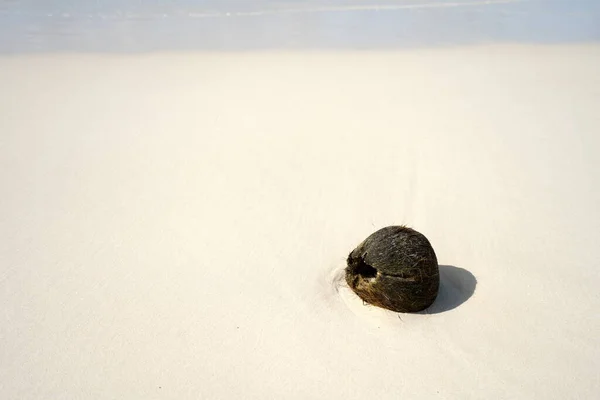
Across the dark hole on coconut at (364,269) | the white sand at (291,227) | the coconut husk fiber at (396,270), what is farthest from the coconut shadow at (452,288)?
the dark hole on coconut at (364,269)

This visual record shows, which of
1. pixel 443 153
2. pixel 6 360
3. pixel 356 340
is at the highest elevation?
pixel 443 153

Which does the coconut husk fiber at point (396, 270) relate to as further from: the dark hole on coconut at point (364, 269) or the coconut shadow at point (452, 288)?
the coconut shadow at point (452, 288)

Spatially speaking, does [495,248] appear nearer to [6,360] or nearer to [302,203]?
[302,203]

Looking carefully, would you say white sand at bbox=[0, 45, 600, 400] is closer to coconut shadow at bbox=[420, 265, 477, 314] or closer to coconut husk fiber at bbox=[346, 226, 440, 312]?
coconut shadow at bbox=[420, 265, 477, 314]

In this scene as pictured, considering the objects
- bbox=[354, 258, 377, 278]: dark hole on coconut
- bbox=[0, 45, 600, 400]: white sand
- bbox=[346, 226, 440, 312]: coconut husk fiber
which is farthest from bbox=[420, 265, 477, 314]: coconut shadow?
bbox=[354, 258, 377, 278]: dark hole on coconut

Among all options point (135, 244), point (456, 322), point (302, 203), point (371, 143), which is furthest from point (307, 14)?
point (456, 322)

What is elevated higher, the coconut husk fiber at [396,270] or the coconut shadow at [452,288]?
the coconut husk fiber at [396,270]
